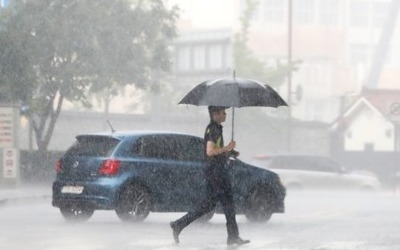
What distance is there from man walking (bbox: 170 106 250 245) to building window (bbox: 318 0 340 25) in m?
103

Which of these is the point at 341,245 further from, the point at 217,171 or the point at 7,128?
the point at 7,128

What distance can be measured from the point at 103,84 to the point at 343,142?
2817 cm

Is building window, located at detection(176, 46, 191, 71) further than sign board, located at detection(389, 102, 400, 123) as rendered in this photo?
Yes

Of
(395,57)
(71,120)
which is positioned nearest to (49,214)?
(71,120)

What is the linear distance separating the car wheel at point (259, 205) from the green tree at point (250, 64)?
4241cm

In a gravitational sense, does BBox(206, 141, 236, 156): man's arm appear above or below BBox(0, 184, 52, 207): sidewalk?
above

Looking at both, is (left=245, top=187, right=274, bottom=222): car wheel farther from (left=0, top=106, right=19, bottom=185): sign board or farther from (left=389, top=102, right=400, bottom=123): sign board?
(left=389, top=102, right=400, bottom=123): sign board

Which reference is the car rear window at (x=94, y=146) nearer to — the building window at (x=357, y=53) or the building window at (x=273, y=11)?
→ the building window at (x=273, y=11)

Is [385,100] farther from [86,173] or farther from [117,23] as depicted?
[86,173]

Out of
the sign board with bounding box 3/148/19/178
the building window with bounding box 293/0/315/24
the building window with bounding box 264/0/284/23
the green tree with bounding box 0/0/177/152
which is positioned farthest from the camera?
the building window with bounding box 264/0/284/23

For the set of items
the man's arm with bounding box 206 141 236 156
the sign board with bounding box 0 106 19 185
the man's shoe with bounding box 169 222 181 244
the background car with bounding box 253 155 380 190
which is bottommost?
the background car with bounding box 253 155 380 190

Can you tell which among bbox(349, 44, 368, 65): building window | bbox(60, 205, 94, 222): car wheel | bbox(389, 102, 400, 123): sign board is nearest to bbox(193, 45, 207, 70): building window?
bbox(349, 44, 368, 65): building window

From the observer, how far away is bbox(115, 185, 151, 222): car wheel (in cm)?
2050

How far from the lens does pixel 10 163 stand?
1363 inches
